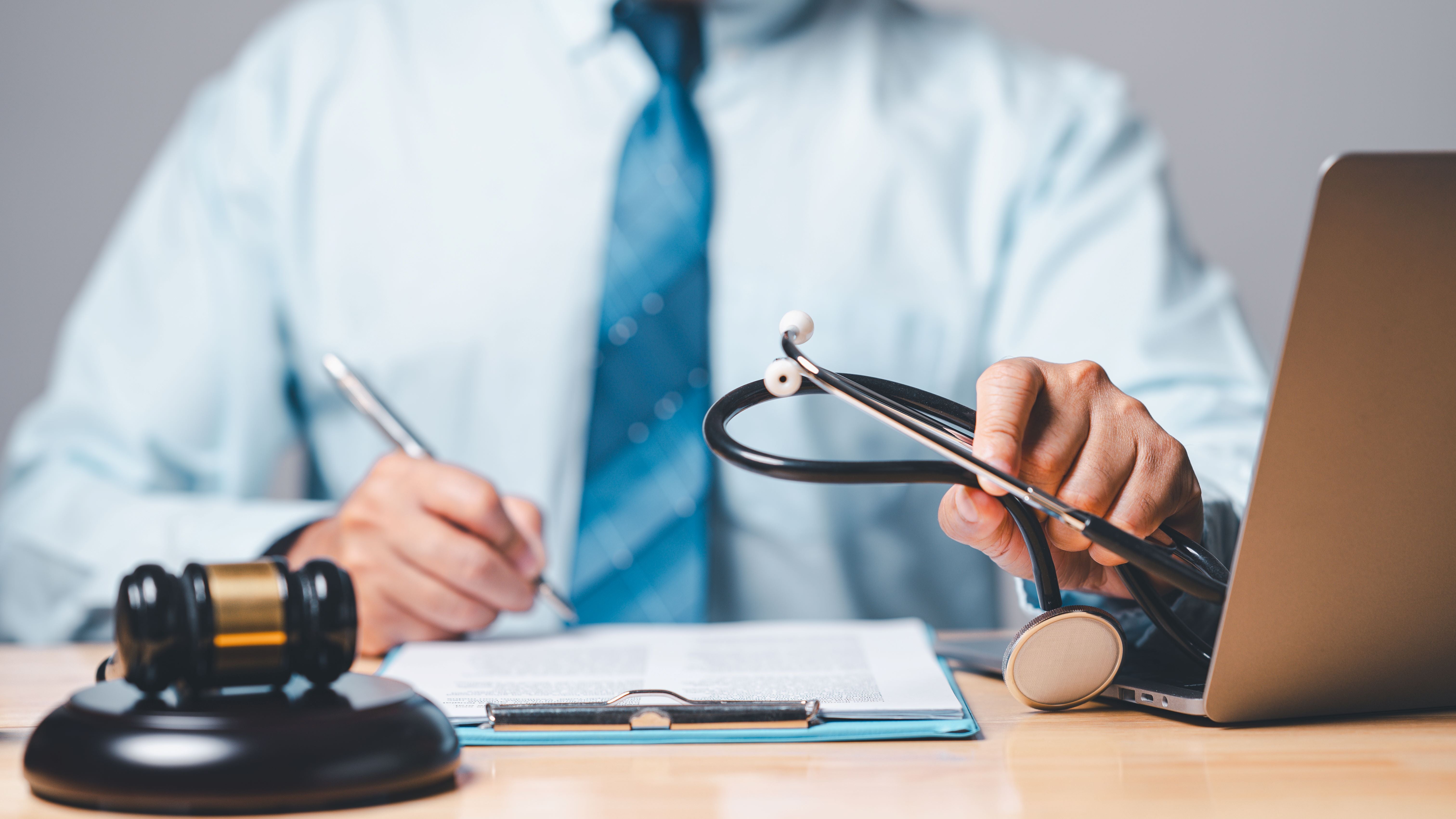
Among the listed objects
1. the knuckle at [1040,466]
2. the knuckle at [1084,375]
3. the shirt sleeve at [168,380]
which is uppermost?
the knuckle at [1084,375]

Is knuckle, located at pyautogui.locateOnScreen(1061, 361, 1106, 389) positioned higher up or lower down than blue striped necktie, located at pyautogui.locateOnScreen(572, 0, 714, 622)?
higher up

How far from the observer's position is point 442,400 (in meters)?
1.09

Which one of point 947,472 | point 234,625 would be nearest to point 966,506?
point 947,472

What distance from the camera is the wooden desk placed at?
0.32 meters

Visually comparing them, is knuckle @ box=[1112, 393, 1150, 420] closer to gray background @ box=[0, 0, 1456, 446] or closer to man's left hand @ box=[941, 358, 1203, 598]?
man's left hand @ box=[941, 358, 1203, 598]

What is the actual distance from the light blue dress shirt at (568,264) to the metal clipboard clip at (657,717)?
62 centimetres

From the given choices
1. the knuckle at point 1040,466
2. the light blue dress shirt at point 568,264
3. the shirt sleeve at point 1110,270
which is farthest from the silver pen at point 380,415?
the shirt sleeve at point 1110,270

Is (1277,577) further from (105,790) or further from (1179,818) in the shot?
(105,790)

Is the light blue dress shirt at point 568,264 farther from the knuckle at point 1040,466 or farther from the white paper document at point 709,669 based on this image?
the knuckle at point 1040,466

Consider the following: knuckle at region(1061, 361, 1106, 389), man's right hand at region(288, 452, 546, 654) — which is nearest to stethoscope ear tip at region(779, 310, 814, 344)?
knuckle at region(1061, 361, 1106, 389)

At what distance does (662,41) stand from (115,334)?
2.06 ft

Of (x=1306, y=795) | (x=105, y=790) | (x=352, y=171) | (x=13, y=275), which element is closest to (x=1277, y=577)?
(x=1306, y=795)

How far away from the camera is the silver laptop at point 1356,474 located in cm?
34

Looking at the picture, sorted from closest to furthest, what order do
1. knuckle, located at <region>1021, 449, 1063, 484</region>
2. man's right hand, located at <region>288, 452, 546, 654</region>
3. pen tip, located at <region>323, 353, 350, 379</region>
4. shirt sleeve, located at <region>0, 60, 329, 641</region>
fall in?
knuckle, located at <region>1021, 449, 1063, 484</region> < man's right hand, located at <region>288, 452, 546, 654</region> < pen tip, located at <region>323, 353, 350, 379</region> < shirt sleeve, located at <region>0, 60, 329, 641</region>
